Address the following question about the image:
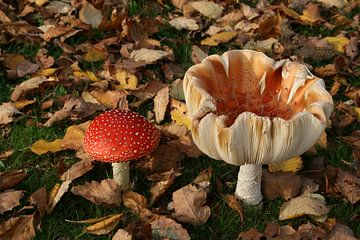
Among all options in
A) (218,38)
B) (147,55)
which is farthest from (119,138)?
(218,38)

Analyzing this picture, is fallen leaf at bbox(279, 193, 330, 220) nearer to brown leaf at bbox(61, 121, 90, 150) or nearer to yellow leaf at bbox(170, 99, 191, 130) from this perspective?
yellow leaf at bbox(170, 99, 191, 130)

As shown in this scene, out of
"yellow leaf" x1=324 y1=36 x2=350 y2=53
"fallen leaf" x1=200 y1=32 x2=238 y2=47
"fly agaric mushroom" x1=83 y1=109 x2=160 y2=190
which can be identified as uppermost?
"fly agaric mushroom" x1=83 y1=109 x2=160 y2=190

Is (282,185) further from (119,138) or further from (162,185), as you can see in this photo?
(119,138)

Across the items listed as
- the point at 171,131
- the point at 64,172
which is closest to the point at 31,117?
the point at 64,172

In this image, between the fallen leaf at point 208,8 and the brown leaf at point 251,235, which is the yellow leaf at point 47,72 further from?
the brown leaf at point 251,235

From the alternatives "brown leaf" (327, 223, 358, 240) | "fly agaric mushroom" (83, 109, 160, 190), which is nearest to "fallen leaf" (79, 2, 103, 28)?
"fly agaric mushroom" (83, 109, 160, 190)
